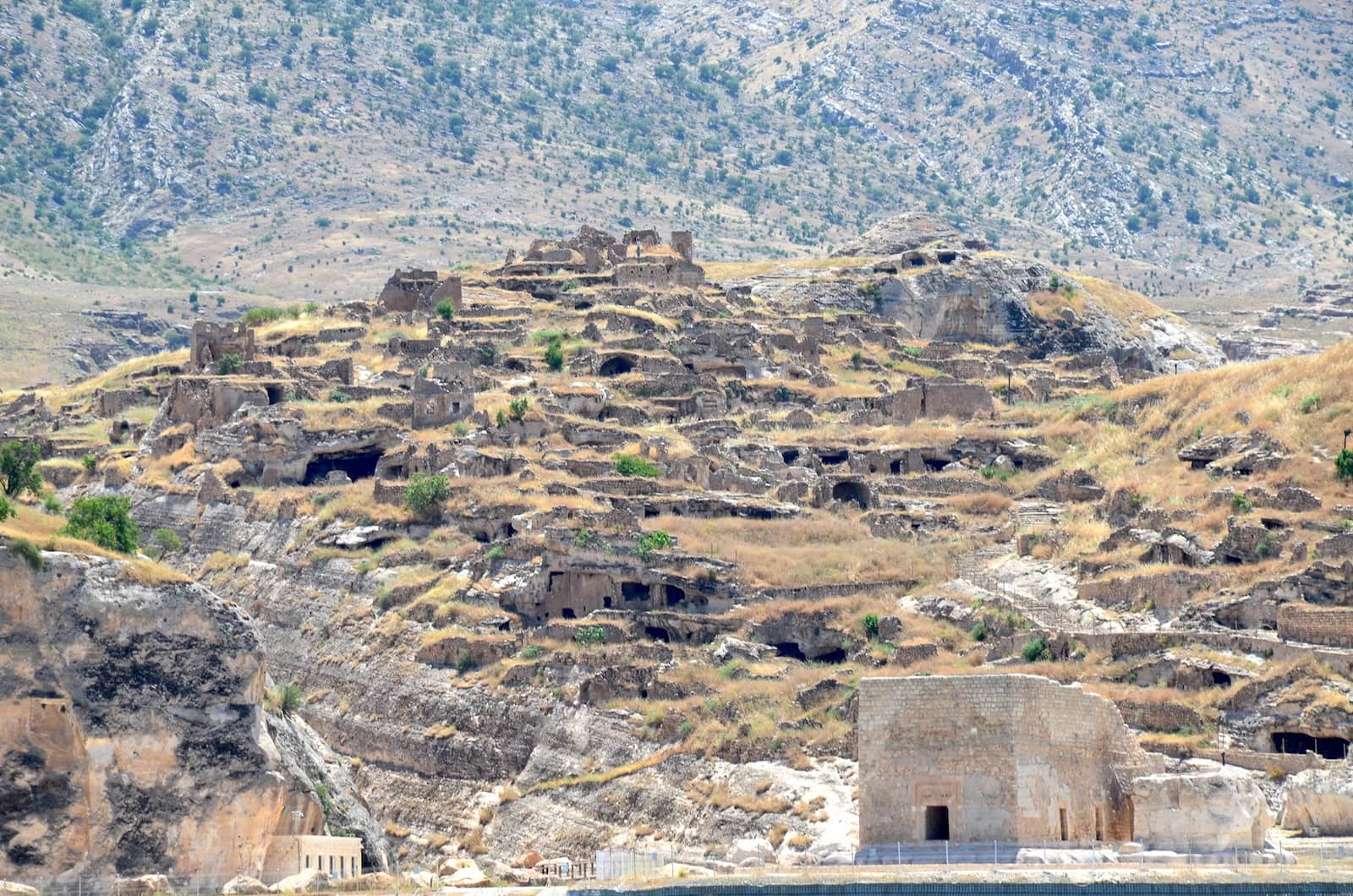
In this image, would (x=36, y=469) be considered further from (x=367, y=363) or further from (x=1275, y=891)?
(x=1275, y=891)

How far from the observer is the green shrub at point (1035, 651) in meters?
78.4

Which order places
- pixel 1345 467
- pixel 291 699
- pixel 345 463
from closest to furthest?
pixel 291 699, pixel 1345 467, pixel 345 463

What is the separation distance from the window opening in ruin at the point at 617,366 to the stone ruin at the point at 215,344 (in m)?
11.4

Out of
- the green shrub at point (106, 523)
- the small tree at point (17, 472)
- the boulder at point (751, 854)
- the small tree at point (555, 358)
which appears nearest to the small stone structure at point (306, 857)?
the boulder at point (751, 854)

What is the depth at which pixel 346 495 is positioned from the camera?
9738cm

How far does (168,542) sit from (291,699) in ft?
83.9

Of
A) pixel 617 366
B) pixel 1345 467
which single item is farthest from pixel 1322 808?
pixel 617 366

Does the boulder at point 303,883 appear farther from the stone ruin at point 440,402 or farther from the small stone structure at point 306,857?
the stone ruin at point 440,402

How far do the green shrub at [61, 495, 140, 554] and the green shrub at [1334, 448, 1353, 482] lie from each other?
29.8 metres

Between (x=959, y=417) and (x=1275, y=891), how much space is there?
2579 inches

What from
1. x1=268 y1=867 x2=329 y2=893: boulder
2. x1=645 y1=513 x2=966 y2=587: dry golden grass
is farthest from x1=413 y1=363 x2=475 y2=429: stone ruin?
x1=268 y1=867 x2=329 y2=893: boulder

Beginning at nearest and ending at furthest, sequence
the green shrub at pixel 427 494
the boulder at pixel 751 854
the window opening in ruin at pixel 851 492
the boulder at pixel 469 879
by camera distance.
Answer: the boulder at pixel 469 879 → the boulder at pixel 751 854 → the green shrub at pixel 427 494 → the window opening in ruin at pixel 851 492

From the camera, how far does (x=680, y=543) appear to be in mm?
89812

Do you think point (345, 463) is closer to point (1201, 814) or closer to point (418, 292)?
point (418, 292)
